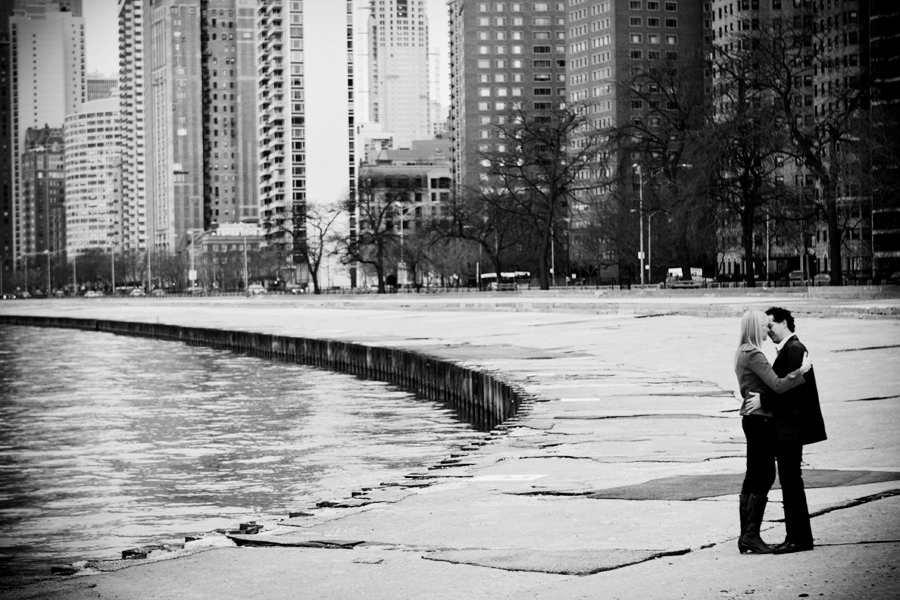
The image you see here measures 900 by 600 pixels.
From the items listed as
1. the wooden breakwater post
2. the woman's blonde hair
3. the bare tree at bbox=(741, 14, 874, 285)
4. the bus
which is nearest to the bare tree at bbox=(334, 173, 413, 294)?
the bus

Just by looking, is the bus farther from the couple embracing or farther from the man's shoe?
the man's shoe

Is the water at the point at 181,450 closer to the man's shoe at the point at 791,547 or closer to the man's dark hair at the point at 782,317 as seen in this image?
the man's shoe at the point at 791,547

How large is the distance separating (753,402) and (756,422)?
6.5 inches

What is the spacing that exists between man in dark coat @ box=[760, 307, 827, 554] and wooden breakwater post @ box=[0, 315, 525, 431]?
13147mm

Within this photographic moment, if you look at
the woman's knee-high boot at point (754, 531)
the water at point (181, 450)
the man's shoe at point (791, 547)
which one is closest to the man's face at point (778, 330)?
the woman's knee-high boot at point (754, 531)

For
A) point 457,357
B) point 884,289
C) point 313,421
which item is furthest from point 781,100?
point 313,421

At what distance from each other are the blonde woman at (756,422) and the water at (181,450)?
342 inches

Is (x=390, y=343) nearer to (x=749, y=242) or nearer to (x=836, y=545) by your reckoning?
(x=749, y=242)

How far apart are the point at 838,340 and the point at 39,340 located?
213ft

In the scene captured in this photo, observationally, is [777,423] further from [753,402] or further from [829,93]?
[829,93]

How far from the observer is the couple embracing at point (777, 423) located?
9.89m

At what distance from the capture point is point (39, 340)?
281 feet

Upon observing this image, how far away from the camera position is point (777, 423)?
10.1 metres

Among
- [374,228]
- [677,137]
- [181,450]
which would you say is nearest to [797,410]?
[181,450]
